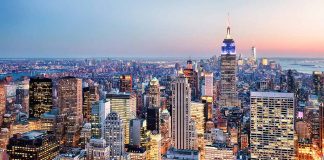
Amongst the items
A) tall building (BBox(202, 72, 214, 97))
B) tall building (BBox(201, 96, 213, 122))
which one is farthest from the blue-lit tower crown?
tall building (BBox(201, 96, 213, 122))

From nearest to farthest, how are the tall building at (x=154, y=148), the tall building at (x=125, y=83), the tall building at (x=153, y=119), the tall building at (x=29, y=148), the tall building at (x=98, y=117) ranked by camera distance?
the tall building at (x=29, y=148) → the tall building at (x=154, y=148) → the tall building at (x=98, y=117) → the tall building at (x=153, y=119) → the tall building at (x=125, y=83)

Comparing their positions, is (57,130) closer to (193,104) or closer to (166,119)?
(166,119)

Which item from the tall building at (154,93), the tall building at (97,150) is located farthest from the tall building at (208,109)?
the tall building at (97,150)

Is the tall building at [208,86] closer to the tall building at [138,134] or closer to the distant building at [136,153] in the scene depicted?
the tall building at [138,134]

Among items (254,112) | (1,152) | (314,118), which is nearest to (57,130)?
(1,152)

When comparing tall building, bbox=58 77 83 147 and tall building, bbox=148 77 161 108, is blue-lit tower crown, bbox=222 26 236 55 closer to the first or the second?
tall building, bbox=148 77 161 108
